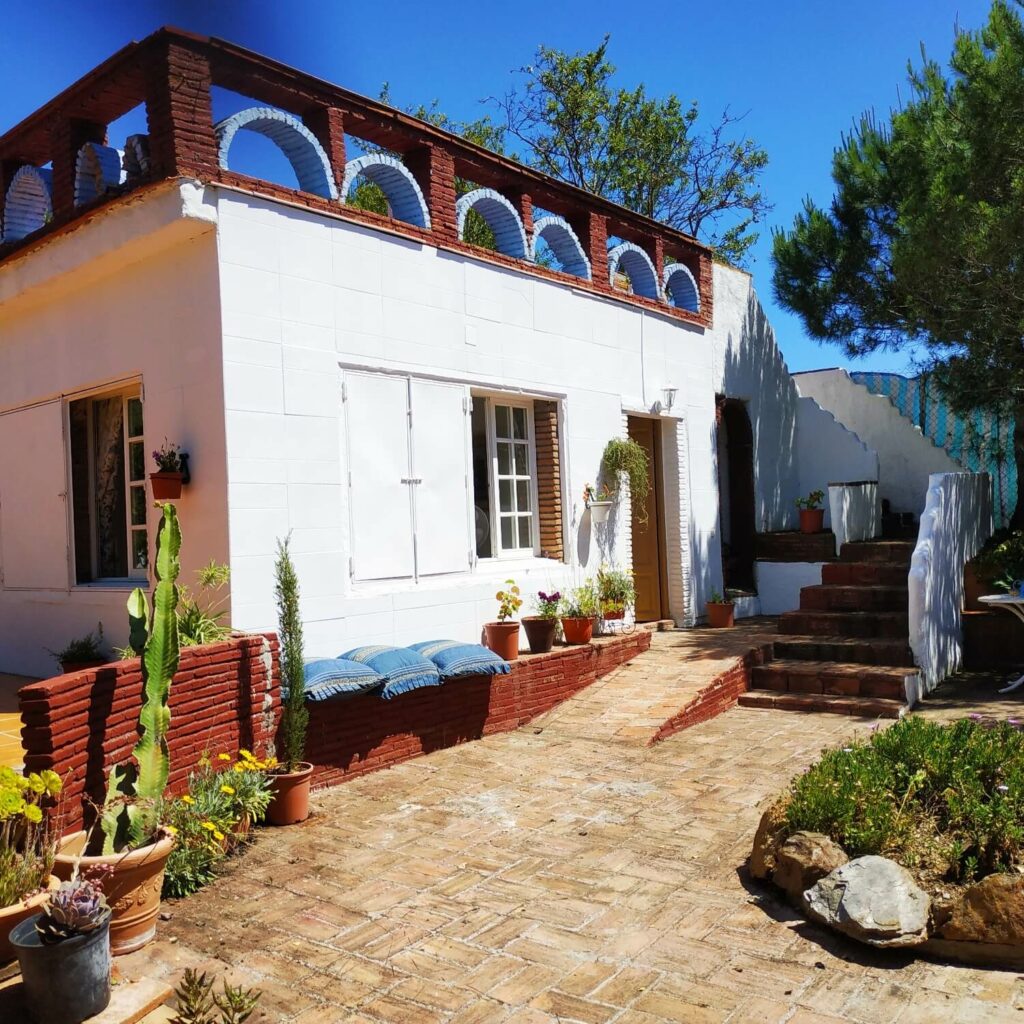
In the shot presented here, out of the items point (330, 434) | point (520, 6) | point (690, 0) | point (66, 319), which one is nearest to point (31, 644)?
point (66, 319)

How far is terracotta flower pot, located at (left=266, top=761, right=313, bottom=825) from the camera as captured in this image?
564cm

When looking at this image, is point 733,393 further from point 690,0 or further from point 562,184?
point 690,0

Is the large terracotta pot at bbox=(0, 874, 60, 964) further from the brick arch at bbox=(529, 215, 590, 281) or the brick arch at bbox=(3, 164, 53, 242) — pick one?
the brick arch at bbox=(529, 215, 590, 281)

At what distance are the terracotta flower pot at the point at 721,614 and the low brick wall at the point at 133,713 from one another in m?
6.34

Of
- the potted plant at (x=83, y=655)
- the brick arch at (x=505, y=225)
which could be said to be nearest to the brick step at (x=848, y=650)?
the brick arch at (x=505, y=225)

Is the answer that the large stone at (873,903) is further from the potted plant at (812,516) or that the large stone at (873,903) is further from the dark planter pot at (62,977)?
the potted plant at (812,516)

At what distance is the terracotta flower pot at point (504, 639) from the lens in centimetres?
815

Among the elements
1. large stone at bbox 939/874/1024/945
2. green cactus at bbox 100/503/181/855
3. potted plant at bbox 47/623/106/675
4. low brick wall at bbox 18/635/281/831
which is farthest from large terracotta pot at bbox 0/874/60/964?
large stone at bbox 939/874/1024/945

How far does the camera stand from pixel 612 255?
34.4 ft

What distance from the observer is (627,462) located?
9969 mm

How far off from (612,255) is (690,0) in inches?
140

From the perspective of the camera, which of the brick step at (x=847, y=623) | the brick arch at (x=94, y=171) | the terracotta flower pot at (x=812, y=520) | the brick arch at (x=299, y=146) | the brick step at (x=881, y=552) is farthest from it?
the terracotta flower pot at (x=812, y=520)

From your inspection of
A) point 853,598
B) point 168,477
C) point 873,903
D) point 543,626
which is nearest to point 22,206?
point 168,477

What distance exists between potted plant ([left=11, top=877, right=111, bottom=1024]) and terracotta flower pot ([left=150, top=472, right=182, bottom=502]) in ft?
11.4
